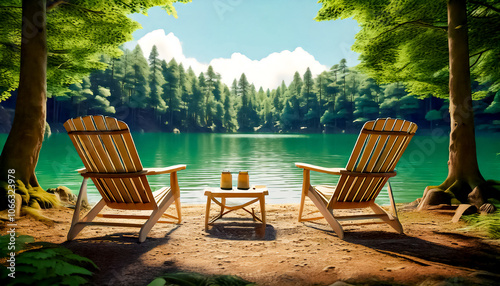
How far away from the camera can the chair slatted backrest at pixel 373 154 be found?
3.50 m

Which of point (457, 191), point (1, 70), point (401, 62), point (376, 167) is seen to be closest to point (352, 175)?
point (376, 167)

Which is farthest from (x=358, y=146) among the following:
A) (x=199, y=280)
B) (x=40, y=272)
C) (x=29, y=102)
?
(x=29, y=102)

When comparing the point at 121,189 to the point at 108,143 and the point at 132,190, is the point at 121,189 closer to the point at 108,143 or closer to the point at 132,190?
the point at 132,190

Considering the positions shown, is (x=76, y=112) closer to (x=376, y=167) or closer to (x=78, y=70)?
(x=78, y=70)

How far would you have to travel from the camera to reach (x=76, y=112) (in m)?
46.1

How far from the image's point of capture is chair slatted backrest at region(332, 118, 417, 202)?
3500mm

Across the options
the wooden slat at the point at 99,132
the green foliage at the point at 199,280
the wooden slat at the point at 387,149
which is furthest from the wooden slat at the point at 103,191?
the wooden slat at the point at 387,149

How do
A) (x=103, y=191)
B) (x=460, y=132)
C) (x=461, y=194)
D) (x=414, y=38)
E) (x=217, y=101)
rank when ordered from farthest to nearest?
(x=217, y=101)
(x=414, y=38)
(x=460, y=132)
(x=461, y=194)
(x=103, y=191)

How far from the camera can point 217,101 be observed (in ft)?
208

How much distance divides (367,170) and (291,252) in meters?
1.31

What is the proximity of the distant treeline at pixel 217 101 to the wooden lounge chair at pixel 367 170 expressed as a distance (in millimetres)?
39277

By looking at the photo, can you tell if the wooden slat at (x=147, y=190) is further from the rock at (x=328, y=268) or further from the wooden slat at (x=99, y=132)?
the rock at (x=328, y=268)

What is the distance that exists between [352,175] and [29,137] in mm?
4783

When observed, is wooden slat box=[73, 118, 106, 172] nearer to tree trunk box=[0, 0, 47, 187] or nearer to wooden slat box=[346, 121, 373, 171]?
tree trunk box=[0, 0, 47, 187]
